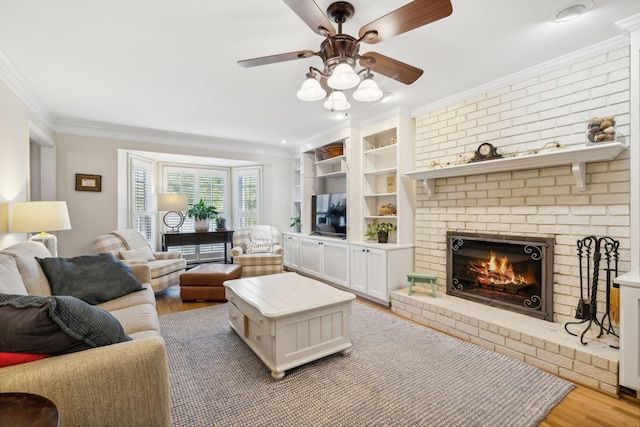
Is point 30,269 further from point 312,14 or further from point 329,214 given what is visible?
point 329,214

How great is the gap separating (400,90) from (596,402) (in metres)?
2.92

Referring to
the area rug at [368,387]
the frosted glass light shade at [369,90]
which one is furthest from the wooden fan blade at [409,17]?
the area rug at [368,387]

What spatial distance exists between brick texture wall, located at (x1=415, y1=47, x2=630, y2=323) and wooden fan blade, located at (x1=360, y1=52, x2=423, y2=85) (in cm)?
150

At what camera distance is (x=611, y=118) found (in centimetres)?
217

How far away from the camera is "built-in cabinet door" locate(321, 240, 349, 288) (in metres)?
4.23

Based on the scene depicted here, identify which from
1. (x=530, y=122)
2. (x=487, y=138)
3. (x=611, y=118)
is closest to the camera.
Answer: (x=611, y=118)

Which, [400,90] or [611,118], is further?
[400,90]

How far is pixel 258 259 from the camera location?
4520 millimetres

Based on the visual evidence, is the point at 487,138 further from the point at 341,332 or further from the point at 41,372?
the point at 41,372

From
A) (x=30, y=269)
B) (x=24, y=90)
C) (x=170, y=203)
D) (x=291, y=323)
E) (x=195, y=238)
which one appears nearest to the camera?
(x=30, y=269)

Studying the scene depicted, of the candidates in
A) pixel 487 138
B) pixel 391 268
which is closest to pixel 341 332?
pixel 391 268

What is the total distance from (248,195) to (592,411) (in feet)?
18.7

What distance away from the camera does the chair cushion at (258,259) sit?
4500 mm

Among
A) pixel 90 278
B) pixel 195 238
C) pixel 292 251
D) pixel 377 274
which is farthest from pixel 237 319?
pixel 195 238
